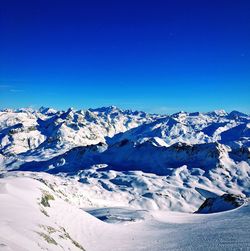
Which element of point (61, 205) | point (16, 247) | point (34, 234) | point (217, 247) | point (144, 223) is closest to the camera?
point (16, 247)

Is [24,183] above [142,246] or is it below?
above

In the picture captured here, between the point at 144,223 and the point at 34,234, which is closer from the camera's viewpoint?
the point at 34,234

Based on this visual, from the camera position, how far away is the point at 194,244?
34844 millimetres

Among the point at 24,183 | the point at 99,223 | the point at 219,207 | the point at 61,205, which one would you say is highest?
the point at 24,183

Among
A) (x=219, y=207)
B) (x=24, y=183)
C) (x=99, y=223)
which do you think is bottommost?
(x=219, y=207)

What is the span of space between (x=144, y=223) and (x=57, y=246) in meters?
30.2

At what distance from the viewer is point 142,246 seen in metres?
38.5

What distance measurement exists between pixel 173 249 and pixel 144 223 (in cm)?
2277

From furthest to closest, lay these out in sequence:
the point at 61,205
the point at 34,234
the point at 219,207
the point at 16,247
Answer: the point at 219,207, the point at 61,205, the point at 34,234, the point at 16,247

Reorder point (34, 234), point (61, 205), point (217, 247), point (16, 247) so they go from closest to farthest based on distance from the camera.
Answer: point (16, 247)
point (34, 234)
point (217, 247)
point (61, 205)

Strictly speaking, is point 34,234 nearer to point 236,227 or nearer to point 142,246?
point 142,246

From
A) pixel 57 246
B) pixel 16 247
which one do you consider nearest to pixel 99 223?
Result: pixel 57 246

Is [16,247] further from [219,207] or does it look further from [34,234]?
[219,207]

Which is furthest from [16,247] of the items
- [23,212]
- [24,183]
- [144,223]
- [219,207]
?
[219,207]
